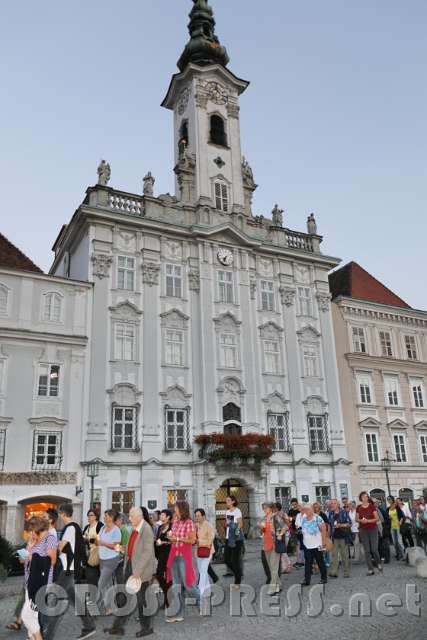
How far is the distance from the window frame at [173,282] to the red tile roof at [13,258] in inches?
254

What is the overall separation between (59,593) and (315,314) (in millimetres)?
27762

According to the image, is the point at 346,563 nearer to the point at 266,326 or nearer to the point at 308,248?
the point at 266,326

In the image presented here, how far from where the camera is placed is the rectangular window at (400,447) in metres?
33.5

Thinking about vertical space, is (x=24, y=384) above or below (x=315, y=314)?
below

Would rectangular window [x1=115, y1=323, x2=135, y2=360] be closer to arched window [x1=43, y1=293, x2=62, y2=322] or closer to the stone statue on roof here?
arched window [x1=43, y1=293, x2=62, y2=322]

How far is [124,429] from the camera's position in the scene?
26.2 metres

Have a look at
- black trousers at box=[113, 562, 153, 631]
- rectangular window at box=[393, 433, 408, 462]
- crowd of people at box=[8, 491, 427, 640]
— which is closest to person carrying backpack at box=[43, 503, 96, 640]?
crowd of people at box=[8, 491, 427, 640]

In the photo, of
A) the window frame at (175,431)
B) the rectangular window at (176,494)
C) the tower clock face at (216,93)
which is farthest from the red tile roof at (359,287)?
Result: the rectangular window at (176,494)

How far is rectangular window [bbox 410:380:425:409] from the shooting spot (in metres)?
35.7

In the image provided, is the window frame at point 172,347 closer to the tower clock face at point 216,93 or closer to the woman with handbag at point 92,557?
the tower clock face at point 216,93

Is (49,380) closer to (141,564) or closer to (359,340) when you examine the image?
(141,564)

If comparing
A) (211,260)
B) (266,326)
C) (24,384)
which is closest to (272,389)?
(266,326)

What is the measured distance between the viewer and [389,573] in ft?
45.0

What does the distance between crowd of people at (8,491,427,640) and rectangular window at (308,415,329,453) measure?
16281 millimetres
